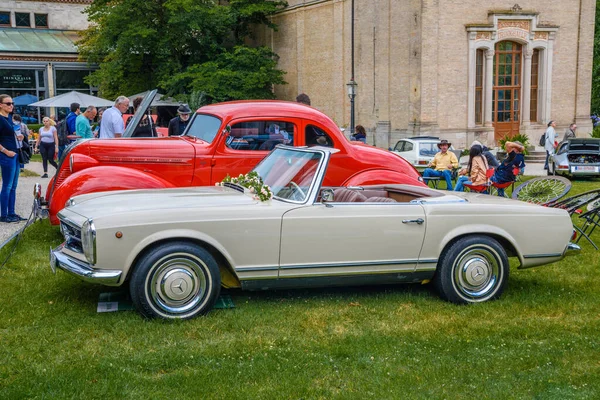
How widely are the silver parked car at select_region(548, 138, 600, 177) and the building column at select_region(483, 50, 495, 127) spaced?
10274mm

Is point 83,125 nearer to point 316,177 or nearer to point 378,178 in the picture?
point 378,178

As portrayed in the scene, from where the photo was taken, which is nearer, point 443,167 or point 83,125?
point 83,125

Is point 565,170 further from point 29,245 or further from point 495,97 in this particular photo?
point 29,245

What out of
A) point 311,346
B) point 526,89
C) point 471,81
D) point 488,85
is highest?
point 471,81

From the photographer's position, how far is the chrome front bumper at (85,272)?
6016mm

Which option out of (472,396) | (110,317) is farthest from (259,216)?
(472,396)

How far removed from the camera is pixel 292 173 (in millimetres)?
6996

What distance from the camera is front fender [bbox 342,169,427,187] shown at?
9.57 m

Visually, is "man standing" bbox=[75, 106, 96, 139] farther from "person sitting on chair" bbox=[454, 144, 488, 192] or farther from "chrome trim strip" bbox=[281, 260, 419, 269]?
"chrome trim strip" bbox=[281, 260, 419, 269]

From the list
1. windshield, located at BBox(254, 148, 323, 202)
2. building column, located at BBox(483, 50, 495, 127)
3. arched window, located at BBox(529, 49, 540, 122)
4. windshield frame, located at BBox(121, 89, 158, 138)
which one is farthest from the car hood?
arched window, located at BBox(529, 49, 540, 122)

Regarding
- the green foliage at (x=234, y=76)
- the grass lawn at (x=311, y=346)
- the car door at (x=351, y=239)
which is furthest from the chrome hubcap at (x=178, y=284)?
the green foliage at (x=234, y=76)

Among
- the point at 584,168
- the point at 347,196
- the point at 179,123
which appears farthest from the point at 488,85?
the point at 347,196

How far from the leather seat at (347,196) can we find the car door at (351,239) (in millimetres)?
607

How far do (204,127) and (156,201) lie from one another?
11.9ft
